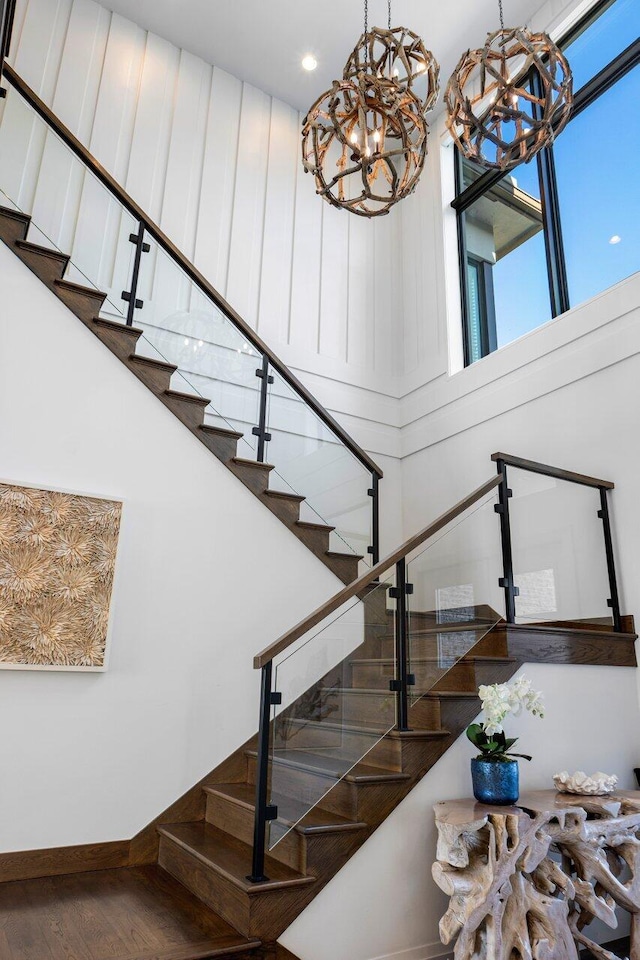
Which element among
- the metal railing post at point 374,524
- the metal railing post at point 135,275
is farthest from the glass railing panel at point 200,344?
the metal railing post at point 374,524

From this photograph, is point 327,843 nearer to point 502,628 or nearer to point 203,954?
point 203,954

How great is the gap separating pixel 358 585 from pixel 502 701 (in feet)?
2.70

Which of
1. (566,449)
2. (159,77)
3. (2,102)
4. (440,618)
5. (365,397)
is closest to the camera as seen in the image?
(440,618)

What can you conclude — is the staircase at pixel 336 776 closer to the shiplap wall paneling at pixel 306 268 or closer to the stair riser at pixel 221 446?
the stair riser at pixel 221 446

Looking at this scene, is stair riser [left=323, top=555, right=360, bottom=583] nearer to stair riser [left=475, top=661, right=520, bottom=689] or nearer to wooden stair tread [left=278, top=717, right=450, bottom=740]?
stair riser [left=475, top=661, right=520, bottom=689]

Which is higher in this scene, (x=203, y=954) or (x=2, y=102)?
(x=2, y=102)

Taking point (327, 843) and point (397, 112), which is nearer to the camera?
point (327, 843)

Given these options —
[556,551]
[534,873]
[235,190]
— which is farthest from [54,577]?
[235,190]

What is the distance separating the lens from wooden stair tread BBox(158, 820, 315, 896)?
8.44 ft

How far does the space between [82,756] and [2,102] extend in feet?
12.7

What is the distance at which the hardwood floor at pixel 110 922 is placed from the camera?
92.4 inches

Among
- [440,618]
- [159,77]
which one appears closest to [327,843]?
[440,618]

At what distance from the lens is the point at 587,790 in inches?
119

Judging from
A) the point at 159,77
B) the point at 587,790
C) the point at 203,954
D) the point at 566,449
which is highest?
the point at 159,77
